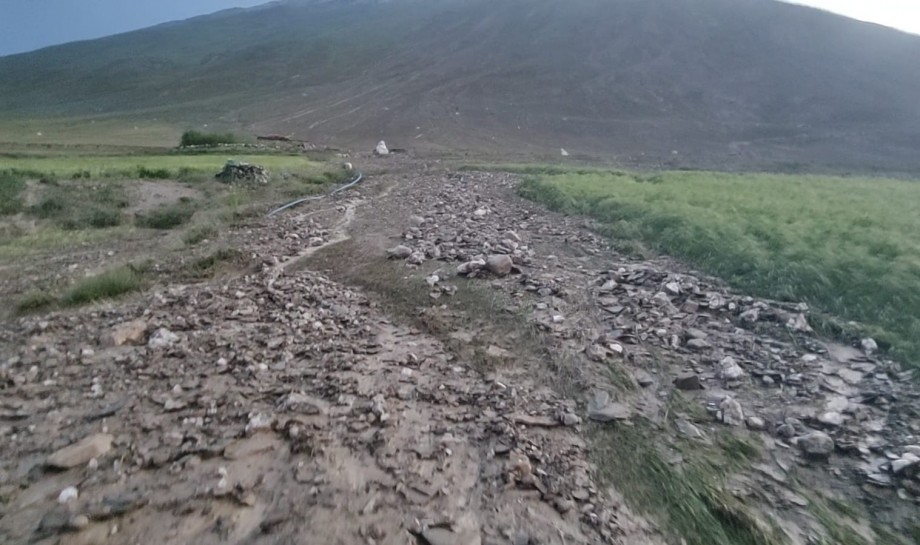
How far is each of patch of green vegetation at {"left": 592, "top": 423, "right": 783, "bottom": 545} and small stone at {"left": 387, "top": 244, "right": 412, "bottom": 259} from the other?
448 centimetres

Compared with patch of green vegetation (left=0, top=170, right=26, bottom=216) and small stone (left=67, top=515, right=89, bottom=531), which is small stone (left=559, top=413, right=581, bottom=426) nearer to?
small stone (left=67, top=515, right=89, bottom=531)

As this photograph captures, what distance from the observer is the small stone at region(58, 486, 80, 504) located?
314 centimetres

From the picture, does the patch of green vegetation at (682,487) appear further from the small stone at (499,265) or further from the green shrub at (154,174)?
the green shrub at (154,174)

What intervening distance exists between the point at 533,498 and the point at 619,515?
47cm

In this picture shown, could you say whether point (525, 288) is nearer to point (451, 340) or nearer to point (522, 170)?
point (451, 340)

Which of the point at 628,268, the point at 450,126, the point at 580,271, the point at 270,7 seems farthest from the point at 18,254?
the point at 270,7

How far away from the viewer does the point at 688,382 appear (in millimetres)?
4715

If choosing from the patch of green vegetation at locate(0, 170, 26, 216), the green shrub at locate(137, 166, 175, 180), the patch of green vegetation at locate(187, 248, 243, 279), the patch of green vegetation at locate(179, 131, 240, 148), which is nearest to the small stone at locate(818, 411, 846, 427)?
the patch of green vegetation at locate(187, 248, 243, 279)

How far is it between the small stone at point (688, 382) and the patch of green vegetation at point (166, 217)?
978 centimetres

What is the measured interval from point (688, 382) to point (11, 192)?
13.3 meters

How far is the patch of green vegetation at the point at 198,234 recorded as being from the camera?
31.3ft

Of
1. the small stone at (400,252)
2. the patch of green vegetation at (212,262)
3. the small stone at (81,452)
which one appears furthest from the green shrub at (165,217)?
the small stone at (81,452)

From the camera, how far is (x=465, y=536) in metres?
3.07

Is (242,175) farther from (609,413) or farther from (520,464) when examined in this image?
(520,464)
